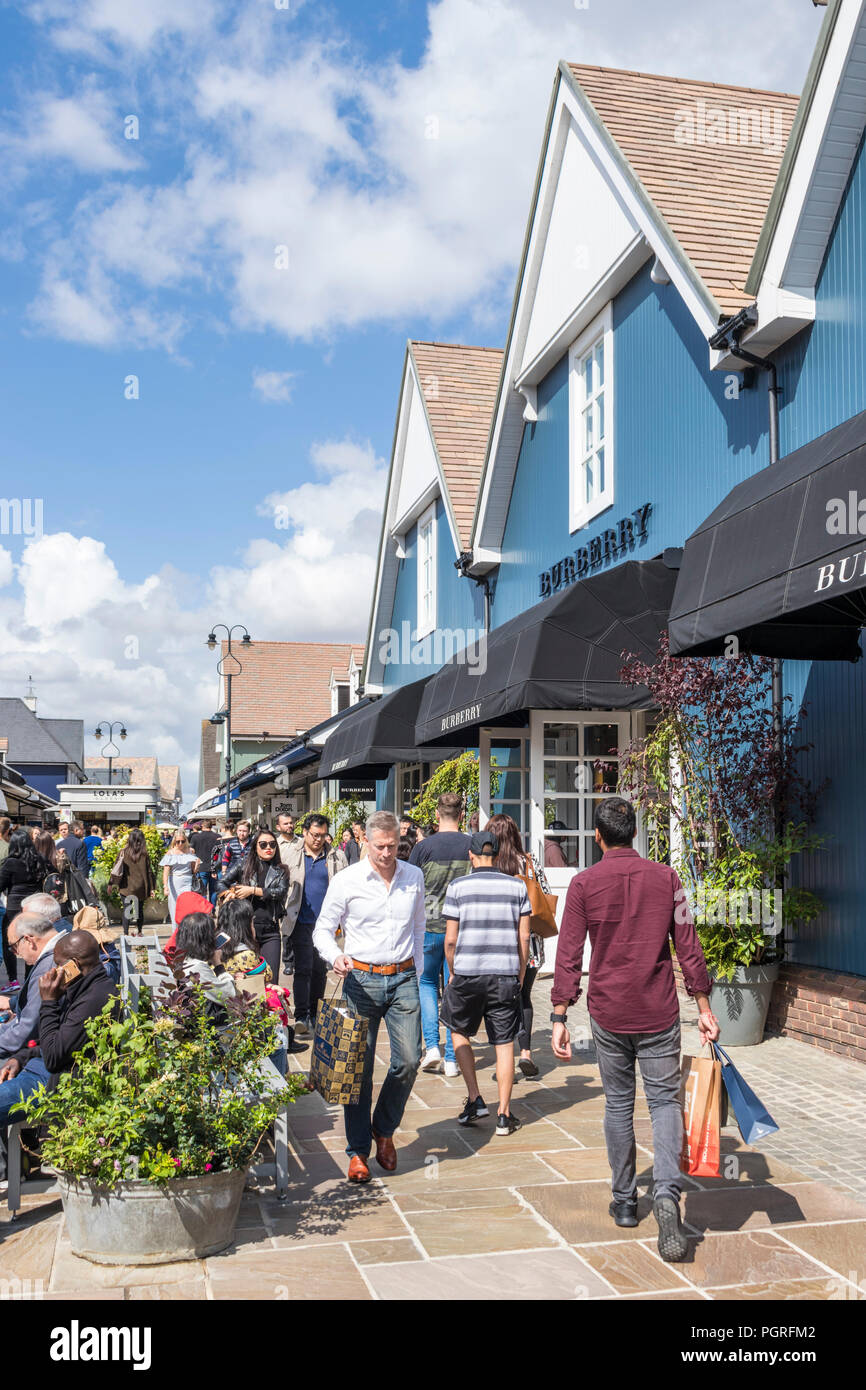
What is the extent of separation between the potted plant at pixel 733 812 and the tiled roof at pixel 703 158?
3.12 metres

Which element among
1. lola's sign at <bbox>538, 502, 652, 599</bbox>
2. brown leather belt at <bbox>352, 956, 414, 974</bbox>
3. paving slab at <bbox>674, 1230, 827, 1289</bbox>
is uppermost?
lola's sign at <bbox>538, 502, 652, 599</bbox>

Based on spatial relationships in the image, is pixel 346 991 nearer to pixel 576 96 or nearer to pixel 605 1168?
pixel 605 1168

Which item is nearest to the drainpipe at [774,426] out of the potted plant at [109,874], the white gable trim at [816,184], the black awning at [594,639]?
the white gable trim at [816,184]

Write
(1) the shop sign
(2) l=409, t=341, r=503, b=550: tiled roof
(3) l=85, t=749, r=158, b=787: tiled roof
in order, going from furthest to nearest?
(3) l=85, t=749, r=158, b=787: tiled roof < (1) the shop sign < (2) l=409, t=341, r=503, b=550: tiled roof

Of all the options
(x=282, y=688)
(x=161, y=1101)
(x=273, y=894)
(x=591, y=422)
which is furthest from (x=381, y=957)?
(x=282, y=688)

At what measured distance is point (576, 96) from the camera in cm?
1311

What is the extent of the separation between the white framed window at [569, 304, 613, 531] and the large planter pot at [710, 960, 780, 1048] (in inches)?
226

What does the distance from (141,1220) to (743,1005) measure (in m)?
5.08

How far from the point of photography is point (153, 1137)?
15.8 feet

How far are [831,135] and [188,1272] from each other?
26.8 feet

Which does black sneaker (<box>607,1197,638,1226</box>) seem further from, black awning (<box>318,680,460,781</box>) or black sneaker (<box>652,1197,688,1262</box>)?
black awning (<box>318,680,460,781</box>)

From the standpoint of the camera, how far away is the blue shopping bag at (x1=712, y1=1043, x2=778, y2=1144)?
489 centimetres

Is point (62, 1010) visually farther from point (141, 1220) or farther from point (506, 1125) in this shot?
point (506, 1125)

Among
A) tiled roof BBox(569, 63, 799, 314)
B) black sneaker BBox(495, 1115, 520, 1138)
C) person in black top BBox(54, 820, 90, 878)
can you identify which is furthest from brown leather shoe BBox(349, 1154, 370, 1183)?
person in black top BBox(54, 820, 90, 878)
